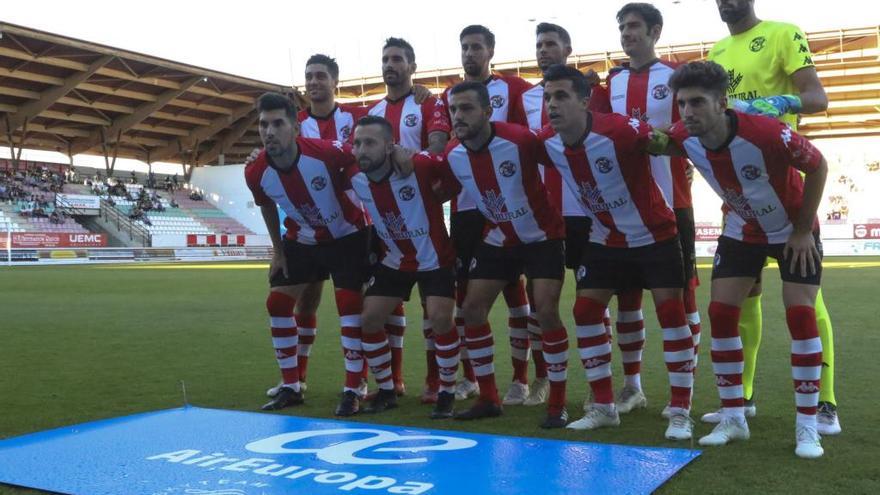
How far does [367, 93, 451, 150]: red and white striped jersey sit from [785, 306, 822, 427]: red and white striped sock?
253 cm

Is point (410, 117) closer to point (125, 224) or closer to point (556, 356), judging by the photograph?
point (556, 356)

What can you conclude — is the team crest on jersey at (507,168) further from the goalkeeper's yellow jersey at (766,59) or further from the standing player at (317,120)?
the standing player at (317,120)

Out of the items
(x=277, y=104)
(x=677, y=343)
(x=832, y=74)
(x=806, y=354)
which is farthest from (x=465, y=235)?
(x=832, y=74)

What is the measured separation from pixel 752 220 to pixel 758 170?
26 centimetres

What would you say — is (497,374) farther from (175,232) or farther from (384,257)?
(175,232)

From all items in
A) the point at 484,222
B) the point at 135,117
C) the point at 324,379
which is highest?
the point at 135,117

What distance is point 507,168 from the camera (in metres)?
4.48

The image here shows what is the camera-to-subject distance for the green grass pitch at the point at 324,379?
338cm

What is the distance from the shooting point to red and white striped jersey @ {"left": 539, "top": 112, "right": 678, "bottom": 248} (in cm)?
412

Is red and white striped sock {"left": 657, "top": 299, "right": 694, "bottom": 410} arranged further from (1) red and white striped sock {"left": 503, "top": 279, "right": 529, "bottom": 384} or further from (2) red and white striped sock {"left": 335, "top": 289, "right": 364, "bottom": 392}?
(2) red and white striped sock {"left": 335, "top": 289, "right": 364, "bottom": 392}

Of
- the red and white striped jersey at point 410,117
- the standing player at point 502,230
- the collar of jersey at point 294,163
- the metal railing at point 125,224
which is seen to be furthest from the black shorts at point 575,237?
the metal railing at point 125,224

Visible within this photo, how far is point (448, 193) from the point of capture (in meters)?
4.77

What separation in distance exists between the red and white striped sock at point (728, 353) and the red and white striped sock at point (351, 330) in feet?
6.99

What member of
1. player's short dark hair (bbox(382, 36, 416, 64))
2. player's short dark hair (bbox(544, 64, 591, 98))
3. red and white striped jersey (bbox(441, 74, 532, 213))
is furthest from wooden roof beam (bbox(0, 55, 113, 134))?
player's short dark hair (bbox(544, 64, 591, 98))
